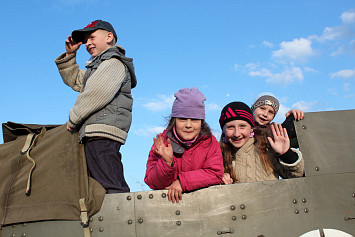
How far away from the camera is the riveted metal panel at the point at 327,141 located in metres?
2.43

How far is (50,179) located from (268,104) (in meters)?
2.55

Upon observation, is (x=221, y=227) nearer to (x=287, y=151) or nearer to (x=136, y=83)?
(x=287, y=151)

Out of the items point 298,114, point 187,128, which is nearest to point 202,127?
point 187,128

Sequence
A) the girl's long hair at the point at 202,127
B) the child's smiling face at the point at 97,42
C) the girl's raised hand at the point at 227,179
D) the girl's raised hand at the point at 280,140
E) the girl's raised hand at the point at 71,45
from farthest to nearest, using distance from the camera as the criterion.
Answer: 1. the girl's raised hand at the point at 71,45
2. the child's smiling face at the point at 97,42
3. the girl's long hair at the point at 202,127
4. the girl's raised hand at the point at 227,179
5. the girl's raised hand at the point at 280,140

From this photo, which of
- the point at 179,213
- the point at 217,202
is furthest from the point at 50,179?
the point at 217,202

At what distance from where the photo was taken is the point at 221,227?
227 cm

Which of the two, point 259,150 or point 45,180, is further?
point 259,150

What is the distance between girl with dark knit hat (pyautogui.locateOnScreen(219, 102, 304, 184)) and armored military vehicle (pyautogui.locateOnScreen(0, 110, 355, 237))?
35 cm

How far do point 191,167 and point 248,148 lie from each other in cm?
75

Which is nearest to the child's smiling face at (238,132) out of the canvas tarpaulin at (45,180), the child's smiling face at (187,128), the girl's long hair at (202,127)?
the girl's long hair at (202,127)

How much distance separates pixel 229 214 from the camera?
229 cm

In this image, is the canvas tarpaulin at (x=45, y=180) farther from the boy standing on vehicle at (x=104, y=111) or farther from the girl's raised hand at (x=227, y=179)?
the girl's raised hand at (x=227, y=179)

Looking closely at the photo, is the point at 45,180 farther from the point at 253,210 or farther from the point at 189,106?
the point at 253,210

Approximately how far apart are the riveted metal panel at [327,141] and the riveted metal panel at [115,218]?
4.34ft
